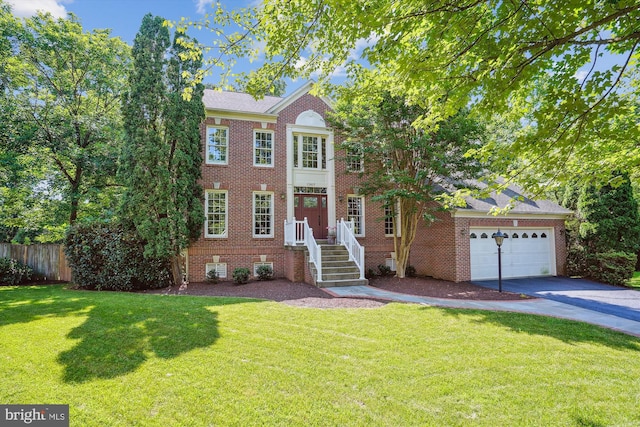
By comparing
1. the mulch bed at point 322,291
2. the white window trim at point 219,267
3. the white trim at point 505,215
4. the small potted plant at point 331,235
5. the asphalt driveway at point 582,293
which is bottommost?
the asphalt driveway at point 582,293

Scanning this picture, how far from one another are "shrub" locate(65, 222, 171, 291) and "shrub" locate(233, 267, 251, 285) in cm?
254

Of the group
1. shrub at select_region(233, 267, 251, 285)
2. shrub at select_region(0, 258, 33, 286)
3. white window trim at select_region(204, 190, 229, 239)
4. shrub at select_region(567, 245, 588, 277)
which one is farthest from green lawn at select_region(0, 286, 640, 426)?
shrub at select_region(567, 245, 588, 277)

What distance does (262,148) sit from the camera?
13547 mm

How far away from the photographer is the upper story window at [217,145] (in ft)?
42.4

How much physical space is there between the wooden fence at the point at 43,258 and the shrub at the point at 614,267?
68.7 feet

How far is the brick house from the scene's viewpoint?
12.5 m

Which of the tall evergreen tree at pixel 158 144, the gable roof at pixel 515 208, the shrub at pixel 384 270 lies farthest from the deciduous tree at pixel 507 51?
the shrub at pixel 384 270

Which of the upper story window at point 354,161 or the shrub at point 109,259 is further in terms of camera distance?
the upper story window at point 354,161

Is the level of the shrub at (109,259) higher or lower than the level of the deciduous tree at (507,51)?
lower

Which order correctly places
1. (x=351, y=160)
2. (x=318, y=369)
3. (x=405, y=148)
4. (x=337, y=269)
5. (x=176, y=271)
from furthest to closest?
(x=351, y=160)
(x=176, y=271)
(x=337, y=269)
(x=405, y=148)
(x=318, y=369)

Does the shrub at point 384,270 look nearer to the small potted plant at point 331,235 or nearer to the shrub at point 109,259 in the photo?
the small potted plant at point 331,235

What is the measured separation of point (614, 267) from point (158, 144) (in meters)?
17.1

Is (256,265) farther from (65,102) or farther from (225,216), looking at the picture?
(65,102)

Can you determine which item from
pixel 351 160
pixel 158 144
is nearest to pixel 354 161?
pixel 351 160
